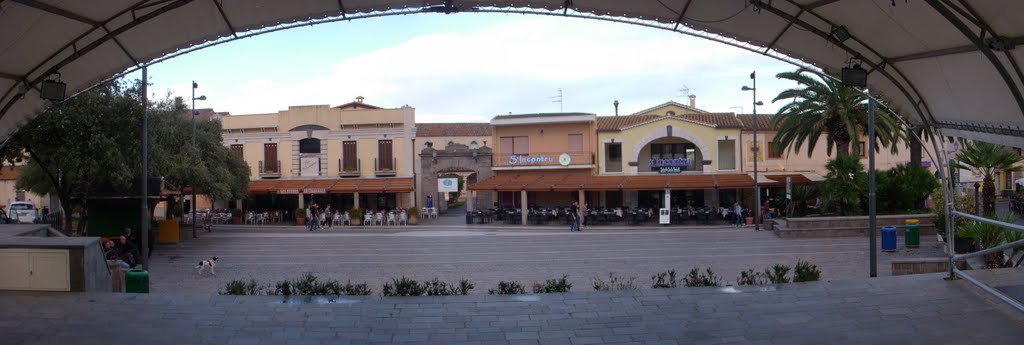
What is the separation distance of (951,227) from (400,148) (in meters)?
35.6

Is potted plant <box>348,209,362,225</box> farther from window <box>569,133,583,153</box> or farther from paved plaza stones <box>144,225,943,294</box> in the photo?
window <box>569,133,583,153</box>

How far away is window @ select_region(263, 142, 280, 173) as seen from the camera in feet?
148

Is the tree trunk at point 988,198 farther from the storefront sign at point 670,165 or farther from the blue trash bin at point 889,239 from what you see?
the storefront sign at point 670,165

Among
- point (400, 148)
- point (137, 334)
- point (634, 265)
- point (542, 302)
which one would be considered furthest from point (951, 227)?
point (400, 148)

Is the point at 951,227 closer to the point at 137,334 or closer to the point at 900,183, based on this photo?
the point at 137,334

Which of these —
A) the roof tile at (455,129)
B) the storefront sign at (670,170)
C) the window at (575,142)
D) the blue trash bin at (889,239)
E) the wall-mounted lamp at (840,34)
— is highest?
the roof tile at (455,129)

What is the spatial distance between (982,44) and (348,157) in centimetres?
3936

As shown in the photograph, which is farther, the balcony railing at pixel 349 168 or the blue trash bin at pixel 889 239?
the balcony railing at pixel 349 168

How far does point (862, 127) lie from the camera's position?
29984 mm

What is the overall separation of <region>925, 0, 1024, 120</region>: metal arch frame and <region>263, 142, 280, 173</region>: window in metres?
41.7

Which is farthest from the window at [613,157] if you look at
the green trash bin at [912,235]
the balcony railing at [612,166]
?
the green trash bin at [912,235]

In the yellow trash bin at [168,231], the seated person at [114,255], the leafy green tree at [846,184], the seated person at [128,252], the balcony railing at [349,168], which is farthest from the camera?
the balcony railing at [349,168]

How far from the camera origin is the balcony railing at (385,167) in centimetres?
4397

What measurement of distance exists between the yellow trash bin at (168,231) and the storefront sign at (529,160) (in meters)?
19.4
